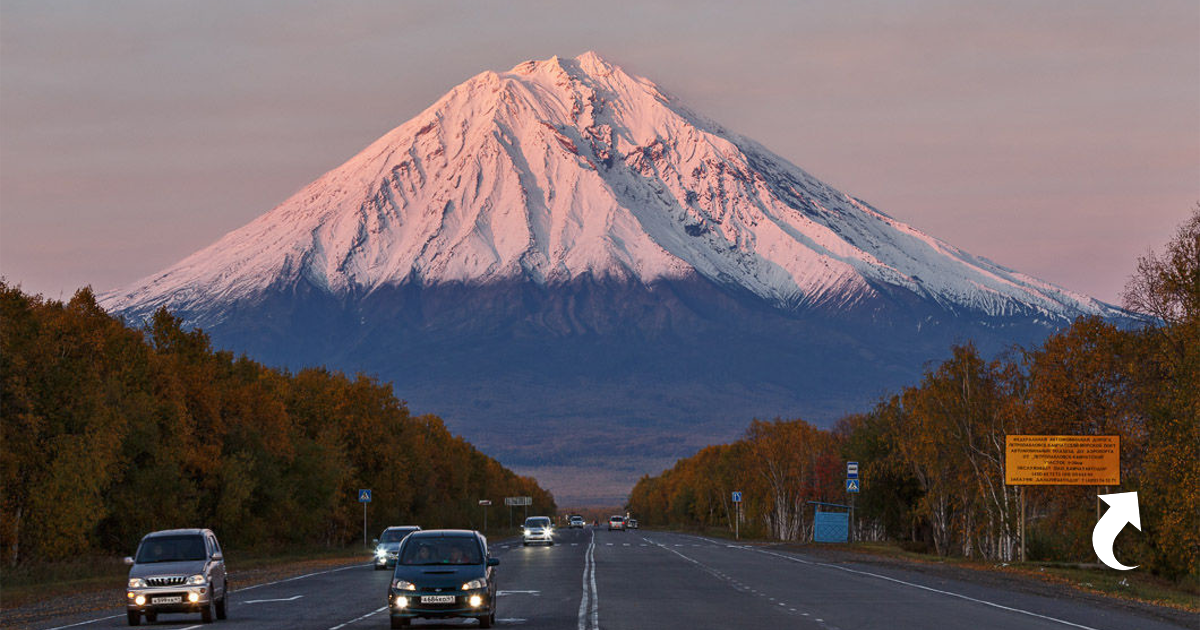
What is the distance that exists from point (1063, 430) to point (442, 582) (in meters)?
35.3

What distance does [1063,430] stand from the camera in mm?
59719

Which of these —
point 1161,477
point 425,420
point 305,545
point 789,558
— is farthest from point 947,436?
point 425,420

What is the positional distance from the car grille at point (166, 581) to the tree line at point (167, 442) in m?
19.4

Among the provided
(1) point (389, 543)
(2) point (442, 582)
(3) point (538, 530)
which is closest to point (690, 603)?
(2) point (442, 582)

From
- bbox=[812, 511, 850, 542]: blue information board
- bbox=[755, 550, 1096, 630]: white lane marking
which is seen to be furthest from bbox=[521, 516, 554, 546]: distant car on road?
bbox=[755, 550, 1096, 630]: white lane marking

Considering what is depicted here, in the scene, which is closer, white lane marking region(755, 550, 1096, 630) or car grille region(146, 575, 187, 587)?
car grille region(146, 575, 187, 587)

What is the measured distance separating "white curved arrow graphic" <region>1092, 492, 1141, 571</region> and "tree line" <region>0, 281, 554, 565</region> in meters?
34.4

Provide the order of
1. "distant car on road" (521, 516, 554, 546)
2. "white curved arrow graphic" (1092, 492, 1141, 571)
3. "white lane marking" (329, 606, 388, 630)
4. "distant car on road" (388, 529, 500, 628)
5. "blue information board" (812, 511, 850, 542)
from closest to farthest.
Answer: "distant car on road" (388, 529, 500, 628)
"white lane marking" (329, 606, 388, 630)
"white curved arrow graphic" (1092, 492, 1141, 571)
"blue information board" (812, 511, 850, 542)
"distant car on road" (521, 516, 554, 546)

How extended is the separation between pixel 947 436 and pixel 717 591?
29.4 metres

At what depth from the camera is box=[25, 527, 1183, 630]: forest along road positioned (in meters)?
32.3

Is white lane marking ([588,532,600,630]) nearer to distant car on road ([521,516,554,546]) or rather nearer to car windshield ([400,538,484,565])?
car windshield ([400,538,484,565])

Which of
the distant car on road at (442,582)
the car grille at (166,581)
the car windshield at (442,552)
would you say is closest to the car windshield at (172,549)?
the car grille at (166,581)

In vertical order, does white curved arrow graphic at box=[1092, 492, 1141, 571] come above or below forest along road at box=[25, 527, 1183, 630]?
above

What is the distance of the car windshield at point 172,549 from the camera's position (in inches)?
1334
